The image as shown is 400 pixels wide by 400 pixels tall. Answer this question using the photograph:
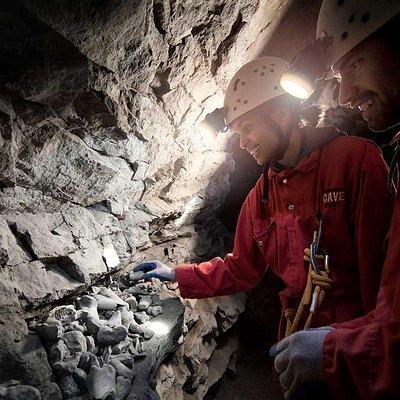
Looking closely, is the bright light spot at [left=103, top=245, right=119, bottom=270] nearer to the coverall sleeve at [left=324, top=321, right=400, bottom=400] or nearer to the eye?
the eye

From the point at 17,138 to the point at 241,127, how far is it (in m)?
1.87

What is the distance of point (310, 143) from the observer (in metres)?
2.43

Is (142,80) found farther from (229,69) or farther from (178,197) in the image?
(178,197)

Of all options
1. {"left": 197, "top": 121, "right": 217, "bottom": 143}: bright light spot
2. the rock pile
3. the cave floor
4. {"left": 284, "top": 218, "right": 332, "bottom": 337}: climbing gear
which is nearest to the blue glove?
the rock pile

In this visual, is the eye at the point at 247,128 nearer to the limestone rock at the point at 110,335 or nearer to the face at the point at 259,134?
the face at the point at 259,134

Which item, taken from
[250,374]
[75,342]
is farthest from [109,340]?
[250,374]

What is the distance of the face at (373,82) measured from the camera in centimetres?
141

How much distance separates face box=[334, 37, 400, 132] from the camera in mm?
1406

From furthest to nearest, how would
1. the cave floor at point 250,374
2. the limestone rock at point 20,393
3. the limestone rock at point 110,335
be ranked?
the cave floor at point 250,374
the limestone rock at point 110,335
the limestone rock at point 20,393

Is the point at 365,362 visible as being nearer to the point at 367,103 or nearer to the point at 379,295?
the point at 379,295

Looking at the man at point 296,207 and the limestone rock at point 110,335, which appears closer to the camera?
the man at point 296,207

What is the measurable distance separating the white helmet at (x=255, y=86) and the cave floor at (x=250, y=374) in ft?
14.5

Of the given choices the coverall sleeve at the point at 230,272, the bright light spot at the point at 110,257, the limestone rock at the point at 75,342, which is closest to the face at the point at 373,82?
the coverall sleeve at the point at 230,272

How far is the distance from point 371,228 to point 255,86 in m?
1.53
